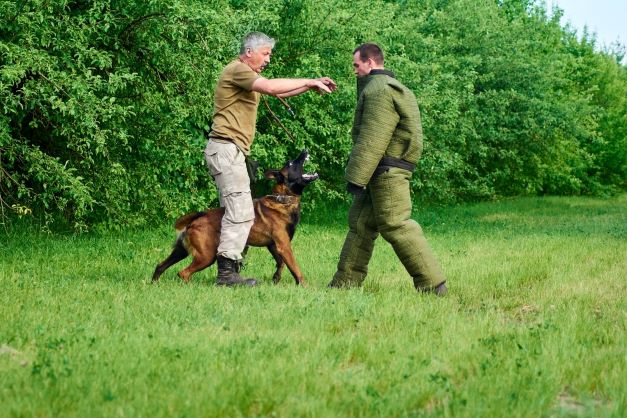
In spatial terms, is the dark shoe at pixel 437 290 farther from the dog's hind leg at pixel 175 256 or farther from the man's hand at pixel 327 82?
the dog's hind leg at pixel 175 256

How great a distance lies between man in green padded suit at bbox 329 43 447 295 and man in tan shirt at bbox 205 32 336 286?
1.82 feet

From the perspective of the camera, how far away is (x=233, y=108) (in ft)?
27.0

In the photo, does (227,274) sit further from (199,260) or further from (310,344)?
(310,344)

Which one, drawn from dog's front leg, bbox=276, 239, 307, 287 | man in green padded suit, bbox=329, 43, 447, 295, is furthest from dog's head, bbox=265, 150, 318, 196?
man in green padded suit, bbox=329, 43, 447, 295

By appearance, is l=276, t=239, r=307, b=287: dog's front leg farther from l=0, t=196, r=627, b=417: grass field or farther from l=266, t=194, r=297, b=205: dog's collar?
l=266, t=194, r=297, b=205: dog's collar

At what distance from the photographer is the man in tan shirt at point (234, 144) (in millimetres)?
8180

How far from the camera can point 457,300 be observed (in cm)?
795

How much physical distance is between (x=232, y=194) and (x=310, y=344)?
9.83 feet

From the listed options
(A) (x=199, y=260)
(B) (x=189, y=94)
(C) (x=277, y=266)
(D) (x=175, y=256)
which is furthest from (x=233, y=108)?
(B) (x=189, y=94)

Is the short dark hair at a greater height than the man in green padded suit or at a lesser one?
greater

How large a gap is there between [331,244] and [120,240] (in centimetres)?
357

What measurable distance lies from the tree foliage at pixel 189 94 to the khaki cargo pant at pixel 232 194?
3518 mm

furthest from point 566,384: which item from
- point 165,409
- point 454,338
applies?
point 165,409

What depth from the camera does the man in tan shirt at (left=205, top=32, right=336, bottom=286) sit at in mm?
8180
